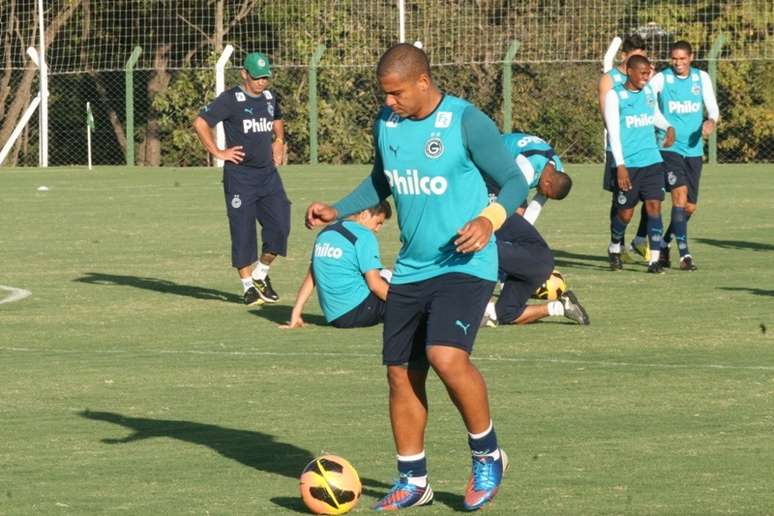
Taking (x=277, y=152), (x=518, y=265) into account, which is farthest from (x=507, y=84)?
(x=518, y=265)

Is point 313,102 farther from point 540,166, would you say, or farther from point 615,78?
point 540,166

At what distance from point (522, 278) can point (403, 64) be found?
239 inches

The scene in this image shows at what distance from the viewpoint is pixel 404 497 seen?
24.7ft

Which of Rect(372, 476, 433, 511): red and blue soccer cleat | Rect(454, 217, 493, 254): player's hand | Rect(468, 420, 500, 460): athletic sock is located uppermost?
Rect(454, 217, 493, 254): player's hand

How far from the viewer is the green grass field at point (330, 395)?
797 centimetres

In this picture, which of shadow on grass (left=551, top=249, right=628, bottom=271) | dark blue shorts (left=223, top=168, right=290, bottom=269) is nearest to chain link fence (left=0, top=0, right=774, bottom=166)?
shadow on grass (left=551, top=249, right=628, bottom=271)

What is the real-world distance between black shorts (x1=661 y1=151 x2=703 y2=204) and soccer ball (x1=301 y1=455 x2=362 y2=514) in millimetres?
11236

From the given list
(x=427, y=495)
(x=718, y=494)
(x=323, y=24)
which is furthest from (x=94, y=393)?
(x=323, y=24)

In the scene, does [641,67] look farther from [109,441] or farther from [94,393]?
[109,441]

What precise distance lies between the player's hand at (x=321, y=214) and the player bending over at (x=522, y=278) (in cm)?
532

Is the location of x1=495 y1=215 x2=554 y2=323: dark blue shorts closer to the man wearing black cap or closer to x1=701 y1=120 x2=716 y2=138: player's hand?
the man wearing black cap

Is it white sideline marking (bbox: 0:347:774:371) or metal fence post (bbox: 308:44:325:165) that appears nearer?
white sideline marking (bbox: 0:347:774:371)

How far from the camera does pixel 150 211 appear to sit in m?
27.3

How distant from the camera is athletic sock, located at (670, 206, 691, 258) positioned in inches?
707
